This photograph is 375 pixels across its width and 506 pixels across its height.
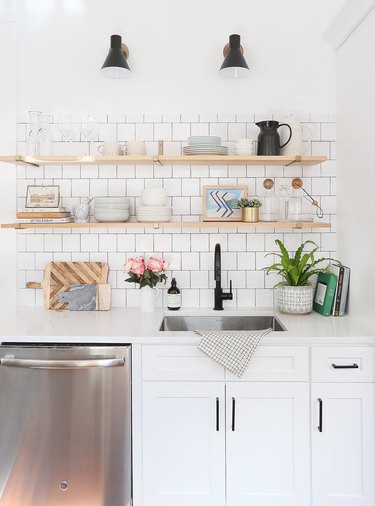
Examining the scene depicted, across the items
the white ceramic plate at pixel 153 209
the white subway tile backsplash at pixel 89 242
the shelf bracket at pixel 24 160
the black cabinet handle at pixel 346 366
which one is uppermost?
the shelf bracket at pixel 24 160

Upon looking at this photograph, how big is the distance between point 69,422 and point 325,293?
1.52m

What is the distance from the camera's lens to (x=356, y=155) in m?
2.56

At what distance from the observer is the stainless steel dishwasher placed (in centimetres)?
225

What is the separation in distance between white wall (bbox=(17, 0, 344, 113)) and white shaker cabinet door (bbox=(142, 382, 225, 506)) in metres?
1.66

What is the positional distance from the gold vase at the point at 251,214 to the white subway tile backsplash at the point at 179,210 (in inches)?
8.0

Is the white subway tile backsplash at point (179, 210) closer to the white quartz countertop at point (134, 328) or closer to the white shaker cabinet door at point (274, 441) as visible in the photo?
the white quartz countertop at point (134, 328)

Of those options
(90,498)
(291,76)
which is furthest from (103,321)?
(291,76)

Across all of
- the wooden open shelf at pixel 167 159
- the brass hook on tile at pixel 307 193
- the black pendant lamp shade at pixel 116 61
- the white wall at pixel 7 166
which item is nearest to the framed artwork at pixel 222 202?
the wooden open shelf at pixel 167 159

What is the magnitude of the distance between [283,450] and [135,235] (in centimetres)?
147

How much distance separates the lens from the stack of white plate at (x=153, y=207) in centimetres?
274

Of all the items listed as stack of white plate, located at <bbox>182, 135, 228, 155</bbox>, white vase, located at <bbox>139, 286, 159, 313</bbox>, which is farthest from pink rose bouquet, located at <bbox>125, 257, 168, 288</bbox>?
stack of white plate, located at <bbox>182, 135, 228, 155</bbox>

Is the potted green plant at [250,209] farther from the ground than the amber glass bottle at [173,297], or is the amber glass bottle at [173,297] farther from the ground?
the potted green plant at [250,209]

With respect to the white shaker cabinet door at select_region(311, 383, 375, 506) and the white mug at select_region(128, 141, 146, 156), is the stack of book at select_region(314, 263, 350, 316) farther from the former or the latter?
the white mug at select_region(128, 141, 146, 156)

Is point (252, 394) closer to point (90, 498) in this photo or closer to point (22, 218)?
point (90, 498)
